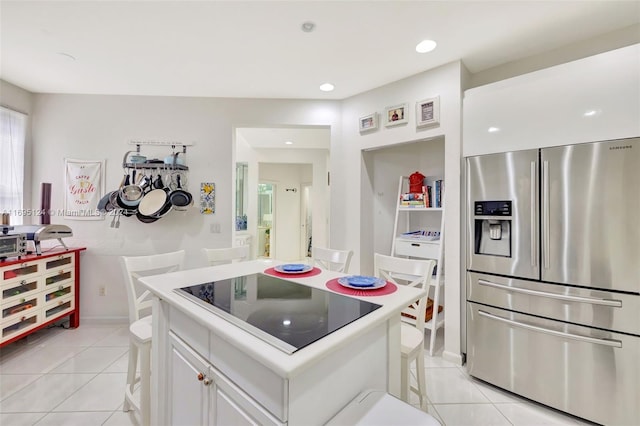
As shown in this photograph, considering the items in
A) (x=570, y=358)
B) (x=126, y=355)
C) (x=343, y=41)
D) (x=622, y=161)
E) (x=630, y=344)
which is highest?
(x=343, y=41)

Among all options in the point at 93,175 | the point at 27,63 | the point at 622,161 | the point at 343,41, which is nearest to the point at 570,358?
the point at 622,161

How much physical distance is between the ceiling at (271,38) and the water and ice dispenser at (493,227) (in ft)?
4.28

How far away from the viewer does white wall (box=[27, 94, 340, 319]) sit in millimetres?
3119

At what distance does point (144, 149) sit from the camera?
3.20 meters

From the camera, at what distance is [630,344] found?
1600mm

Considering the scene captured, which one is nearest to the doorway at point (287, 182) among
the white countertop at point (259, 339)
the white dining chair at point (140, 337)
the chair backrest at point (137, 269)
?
the chair backrest at point (137, 269)

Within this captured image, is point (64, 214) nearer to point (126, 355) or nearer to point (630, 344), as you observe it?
point (126, 355)

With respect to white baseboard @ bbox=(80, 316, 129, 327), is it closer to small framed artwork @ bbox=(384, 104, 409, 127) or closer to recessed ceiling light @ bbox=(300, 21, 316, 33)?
recessed ceiling light @ bbox=(300, 21, 316, 33)

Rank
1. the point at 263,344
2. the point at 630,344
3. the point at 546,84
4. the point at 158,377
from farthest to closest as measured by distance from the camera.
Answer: the point at 546,84 → the point at 630,344 → the point at 158,377 → the point at 263,344

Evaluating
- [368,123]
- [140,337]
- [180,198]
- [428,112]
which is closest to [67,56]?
[180,198]

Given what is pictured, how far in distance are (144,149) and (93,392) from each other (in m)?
2.39

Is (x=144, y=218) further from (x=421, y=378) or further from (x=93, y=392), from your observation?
(x=421, y=378)

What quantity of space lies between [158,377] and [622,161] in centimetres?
282

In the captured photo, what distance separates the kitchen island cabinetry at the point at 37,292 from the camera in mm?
2350
